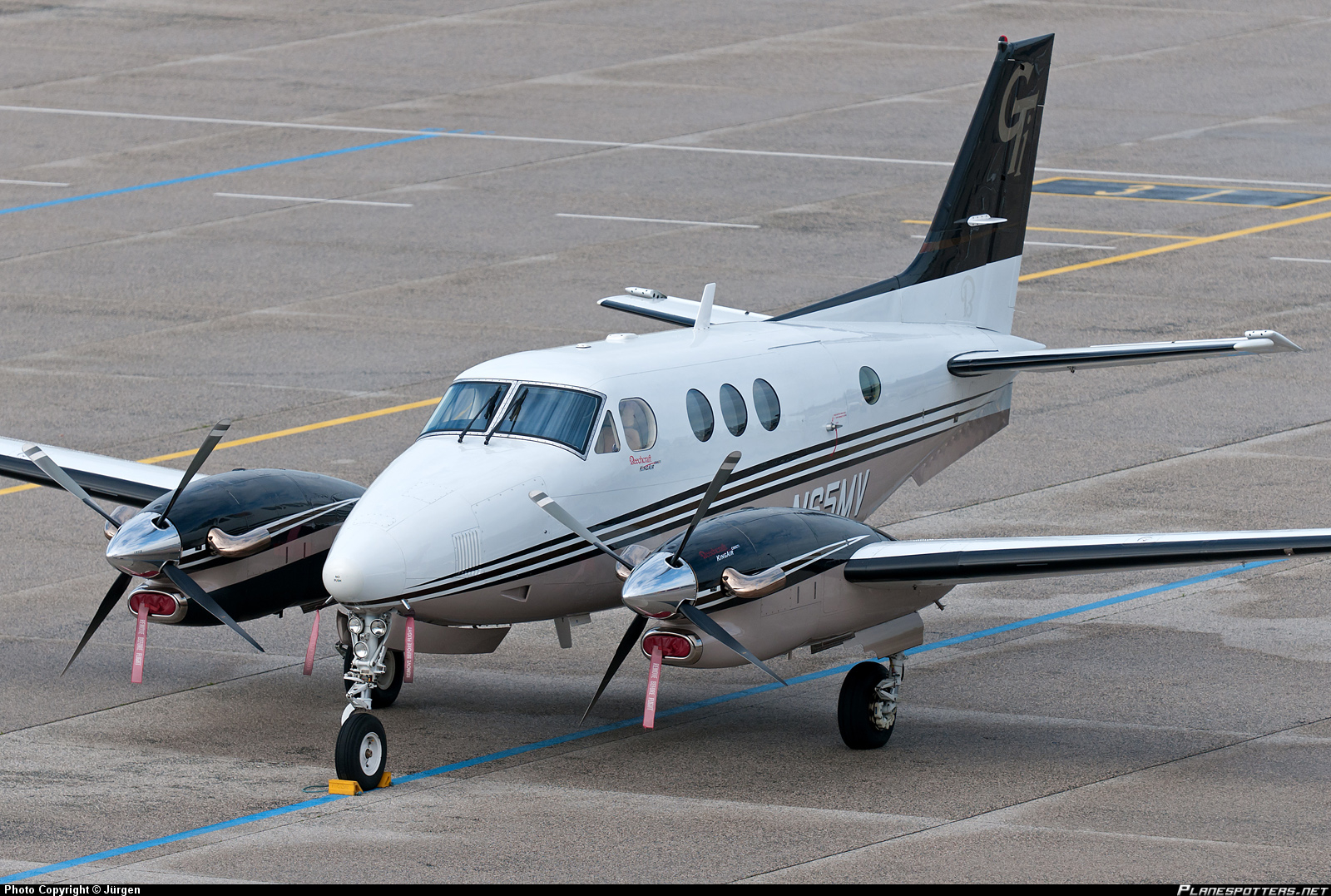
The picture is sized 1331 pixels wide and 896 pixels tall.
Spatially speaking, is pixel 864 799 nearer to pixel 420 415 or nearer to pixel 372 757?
pixel 372 757

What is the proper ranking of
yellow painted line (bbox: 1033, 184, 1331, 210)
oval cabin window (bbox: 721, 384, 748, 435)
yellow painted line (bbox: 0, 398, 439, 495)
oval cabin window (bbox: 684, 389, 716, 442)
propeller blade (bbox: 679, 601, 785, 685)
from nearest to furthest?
propeller blade (bbox: 679, 601, 785, 685) → oval cabin window (bbox: 684, 389, 716, 442) → oval cabin window (bbox: 721, 384, 748, 435) → yellow painted line (bbox: 0, 398, 439, 495) → yellow painted line (bbox: 1033, 184, 1331, 210)

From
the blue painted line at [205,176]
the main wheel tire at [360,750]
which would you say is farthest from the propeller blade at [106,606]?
the blue painted line at [205,176]

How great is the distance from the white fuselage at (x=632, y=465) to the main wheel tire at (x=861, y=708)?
6.42 feet

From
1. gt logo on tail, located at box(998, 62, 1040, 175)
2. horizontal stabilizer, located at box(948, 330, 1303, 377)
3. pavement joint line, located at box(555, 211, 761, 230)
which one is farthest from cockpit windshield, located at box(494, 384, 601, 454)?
pavement joint line, located at box(555, 211, 761, 230)

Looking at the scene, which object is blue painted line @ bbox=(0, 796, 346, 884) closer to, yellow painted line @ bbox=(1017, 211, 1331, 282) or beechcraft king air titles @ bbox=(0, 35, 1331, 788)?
beechcraft king air titles @ bbox=(0, 35, 1331, 788)

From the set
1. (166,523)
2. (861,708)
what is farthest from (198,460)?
(861,708)

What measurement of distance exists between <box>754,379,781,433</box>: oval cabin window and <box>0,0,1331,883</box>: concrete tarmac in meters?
2.48

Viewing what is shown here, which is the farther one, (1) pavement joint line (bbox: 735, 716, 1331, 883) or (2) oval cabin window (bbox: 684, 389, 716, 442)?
(2) oval cabin window (bbox: 684, 389, 716, 442)

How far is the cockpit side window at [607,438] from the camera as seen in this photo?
1561cm

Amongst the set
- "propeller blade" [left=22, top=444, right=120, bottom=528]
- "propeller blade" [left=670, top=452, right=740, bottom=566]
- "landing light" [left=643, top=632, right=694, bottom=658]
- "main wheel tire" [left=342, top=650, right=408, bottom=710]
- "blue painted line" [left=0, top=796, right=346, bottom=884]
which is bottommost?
"blue painted line" [left=0, top=796, right=346, bottom=884]

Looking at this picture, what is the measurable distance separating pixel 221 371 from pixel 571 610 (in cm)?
1368

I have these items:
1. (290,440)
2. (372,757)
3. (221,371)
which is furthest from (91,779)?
(221,371)

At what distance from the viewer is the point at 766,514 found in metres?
15.3

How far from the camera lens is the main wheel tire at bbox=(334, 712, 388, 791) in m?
14.5
